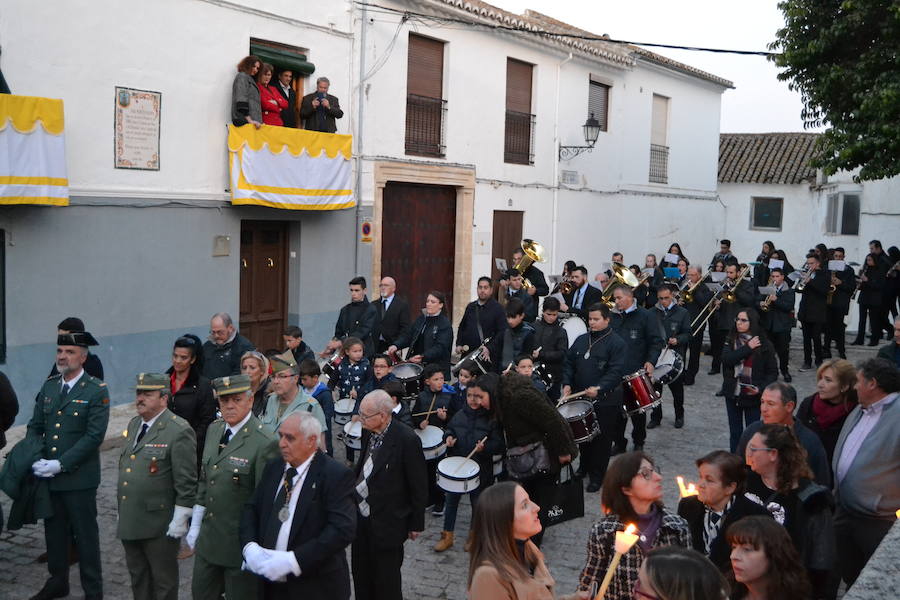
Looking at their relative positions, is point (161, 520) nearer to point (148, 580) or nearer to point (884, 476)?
point (148, 580)

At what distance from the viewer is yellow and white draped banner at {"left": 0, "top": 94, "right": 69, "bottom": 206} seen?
10016 mm

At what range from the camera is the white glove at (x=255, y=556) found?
4449 mm

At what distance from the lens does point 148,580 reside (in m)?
5.65

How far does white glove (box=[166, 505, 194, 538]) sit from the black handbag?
8.57 feet

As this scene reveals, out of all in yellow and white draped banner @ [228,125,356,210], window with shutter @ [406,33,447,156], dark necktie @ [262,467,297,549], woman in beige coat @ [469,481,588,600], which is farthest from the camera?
window with shutter @ [406,33,447,156]

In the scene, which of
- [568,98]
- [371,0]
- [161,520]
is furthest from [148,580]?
[568,98]

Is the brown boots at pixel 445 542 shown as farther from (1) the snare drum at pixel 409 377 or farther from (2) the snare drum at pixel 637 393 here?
(2) the snare drum at pixel 637 393

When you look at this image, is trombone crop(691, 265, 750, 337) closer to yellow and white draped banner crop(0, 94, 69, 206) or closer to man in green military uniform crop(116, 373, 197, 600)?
A: yellow and white draped banner crop(0, 94, 69, 206)

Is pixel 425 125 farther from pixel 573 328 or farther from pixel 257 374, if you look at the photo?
pixel 257 374

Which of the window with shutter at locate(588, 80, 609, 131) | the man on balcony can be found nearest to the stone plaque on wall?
the man on balcony

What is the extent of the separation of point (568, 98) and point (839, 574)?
50.7 feet

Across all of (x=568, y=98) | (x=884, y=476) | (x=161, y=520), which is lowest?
(x=161, y=520)

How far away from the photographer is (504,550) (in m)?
3.72

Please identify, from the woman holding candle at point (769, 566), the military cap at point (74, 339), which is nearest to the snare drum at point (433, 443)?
the military cap at point (74, 339)
